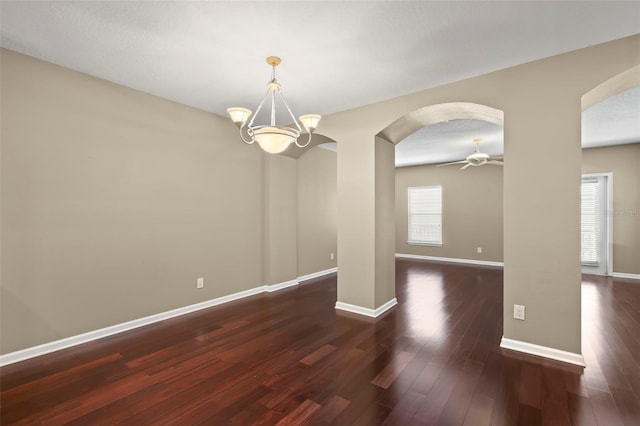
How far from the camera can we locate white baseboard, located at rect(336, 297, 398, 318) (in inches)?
142

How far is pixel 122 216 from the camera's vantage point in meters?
3.15

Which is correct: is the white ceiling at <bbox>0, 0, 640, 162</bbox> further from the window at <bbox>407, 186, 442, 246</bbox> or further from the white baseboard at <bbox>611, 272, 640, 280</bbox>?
the white baseboard at <bbox>611, 272, 640, 280</bbox>

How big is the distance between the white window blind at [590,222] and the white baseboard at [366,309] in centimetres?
505

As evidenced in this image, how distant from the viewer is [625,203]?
5.66 meters

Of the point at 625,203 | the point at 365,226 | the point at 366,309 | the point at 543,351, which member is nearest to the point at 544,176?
the point at 543,351

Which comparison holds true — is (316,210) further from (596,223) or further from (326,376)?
(596,223)

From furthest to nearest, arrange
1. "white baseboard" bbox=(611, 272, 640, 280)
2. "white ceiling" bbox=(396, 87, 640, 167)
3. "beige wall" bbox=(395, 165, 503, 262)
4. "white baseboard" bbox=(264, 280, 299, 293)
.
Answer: "beige wall" bbox=(395, 165, 503, 262) < "white baseboard" bbox=(611, 272, 640, 280) < "white baseboard" bbox=(264, 280, 299, 293) < "white ceiling" bbox=(396, 87, 640, 167)

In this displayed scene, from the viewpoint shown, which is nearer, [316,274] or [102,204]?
[102,204]

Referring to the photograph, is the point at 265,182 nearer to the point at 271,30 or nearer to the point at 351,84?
the point at 351,84

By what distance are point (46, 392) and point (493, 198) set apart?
815 cm

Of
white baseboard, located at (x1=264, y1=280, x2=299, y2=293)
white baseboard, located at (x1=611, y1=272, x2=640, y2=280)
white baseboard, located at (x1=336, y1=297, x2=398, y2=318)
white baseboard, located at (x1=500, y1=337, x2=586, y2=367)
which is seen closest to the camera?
white baseboard, located at (x1=500, y1=337, x2=586, y2=367)

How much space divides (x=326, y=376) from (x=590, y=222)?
6.85 metres

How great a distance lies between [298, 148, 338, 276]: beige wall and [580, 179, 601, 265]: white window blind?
5287mm

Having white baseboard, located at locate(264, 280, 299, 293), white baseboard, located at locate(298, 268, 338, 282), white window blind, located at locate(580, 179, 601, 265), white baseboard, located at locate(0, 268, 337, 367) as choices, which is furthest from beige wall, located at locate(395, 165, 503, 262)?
white baseboard, located at locate(0, 268, 337, 367)
